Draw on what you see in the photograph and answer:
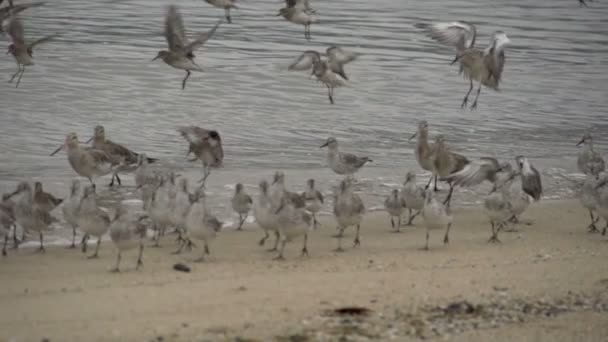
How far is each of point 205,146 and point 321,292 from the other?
4.97 m

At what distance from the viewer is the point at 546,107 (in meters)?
20.6

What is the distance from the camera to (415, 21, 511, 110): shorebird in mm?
15883

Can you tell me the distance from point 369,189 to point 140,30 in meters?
11.2

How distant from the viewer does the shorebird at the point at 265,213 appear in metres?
12.0

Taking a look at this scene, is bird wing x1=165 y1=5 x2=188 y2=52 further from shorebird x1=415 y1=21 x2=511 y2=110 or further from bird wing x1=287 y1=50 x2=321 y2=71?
shorebird x1=415 y1=21 x2=511 y2=110

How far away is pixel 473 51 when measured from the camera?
52.6 feet

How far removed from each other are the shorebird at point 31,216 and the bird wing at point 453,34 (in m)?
6.44

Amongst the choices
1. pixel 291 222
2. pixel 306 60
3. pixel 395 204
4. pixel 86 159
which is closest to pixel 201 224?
pixel 291 222

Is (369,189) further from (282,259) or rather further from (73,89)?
(73,89)

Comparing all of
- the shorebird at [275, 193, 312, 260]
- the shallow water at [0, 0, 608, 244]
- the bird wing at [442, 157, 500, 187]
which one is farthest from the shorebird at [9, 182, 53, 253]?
the bird wing at [442, 157, 500, 187]

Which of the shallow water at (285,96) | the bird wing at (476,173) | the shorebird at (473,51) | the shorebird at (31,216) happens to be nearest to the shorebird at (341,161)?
the shallow water at (285,96)

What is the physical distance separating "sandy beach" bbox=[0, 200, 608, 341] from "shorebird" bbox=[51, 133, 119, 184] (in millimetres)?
2374

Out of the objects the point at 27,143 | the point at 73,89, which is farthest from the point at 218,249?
the point at 73,89

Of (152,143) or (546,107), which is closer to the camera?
(152,143)
